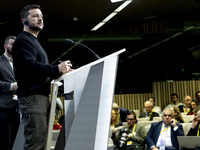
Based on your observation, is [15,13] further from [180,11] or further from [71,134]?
[71,134]

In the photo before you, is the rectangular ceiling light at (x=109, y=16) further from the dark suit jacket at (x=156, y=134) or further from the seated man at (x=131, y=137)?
the dark suit jacket at (x=156, y=134)

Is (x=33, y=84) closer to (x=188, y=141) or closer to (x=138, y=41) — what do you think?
(x=188, y=141)

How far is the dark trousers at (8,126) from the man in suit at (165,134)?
2897mm

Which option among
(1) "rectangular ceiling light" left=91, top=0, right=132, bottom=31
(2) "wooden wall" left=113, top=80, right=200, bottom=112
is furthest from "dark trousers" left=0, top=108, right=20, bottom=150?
(2) "wooden wall" left=113, top=80, right=200, bottom=112

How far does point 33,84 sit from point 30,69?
106 mm

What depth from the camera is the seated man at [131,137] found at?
5613mm

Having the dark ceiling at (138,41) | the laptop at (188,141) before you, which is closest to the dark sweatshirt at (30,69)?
the laptop at (188,141)

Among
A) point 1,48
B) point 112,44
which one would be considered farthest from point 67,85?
point 112,44

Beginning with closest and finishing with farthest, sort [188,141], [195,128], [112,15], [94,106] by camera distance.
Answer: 1. [94,106]
2. [188,141]
3. [195,128]
4. [112,15]

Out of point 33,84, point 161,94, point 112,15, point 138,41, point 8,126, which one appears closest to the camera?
point 33,84

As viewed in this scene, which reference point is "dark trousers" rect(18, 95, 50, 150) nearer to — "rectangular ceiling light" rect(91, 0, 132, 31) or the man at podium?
the man at podium

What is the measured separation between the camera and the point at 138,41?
475 inches

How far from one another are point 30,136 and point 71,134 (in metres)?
0.25

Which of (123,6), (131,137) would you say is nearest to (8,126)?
(131,137)
